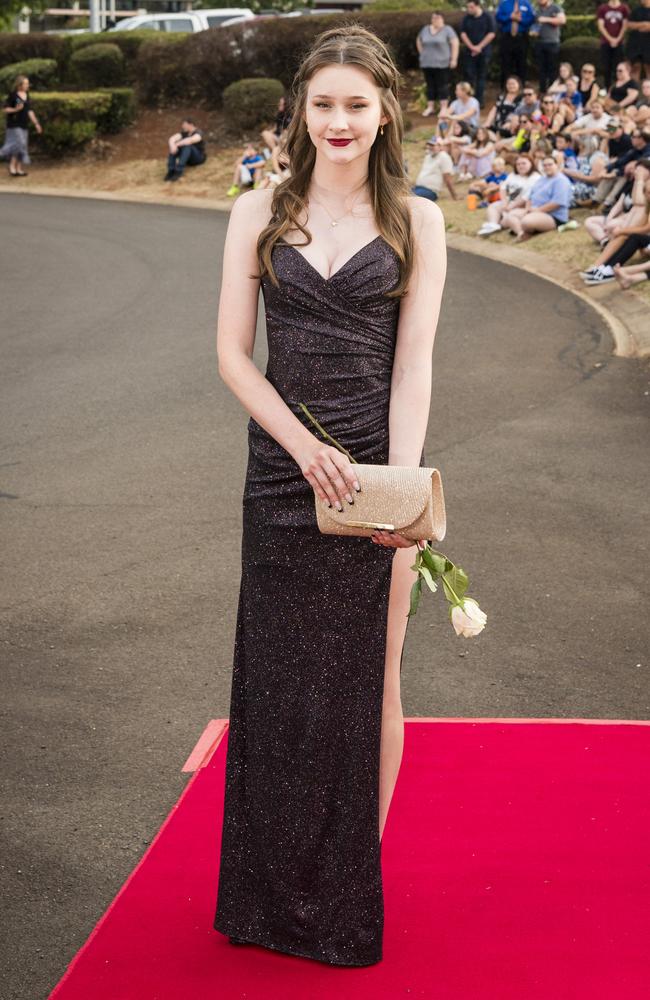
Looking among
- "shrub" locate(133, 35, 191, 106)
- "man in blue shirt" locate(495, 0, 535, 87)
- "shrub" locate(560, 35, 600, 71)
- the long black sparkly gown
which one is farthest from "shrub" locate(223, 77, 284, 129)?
the long black sparkly gown

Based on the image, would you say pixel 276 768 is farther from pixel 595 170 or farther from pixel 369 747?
pixel 595 170

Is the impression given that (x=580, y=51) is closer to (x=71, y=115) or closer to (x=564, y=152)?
(x=564, y=152)

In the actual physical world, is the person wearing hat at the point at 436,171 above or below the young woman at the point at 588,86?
below

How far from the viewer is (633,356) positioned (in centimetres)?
1174

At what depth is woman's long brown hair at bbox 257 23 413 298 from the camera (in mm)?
3174

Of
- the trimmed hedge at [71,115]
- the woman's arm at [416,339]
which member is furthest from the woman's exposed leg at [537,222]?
the woman's arm at [416,339]

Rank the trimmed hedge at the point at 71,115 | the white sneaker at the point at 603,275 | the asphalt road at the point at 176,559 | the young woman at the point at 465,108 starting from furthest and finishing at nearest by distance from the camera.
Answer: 1. the trimmed hedge at the point at 71,115
2. the young woman at the point at 465,108
3. the white sneaker at the point at 603,275
4. the asphalt road at the point at 176,559

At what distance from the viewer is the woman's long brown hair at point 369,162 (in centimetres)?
317

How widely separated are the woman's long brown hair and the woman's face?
28 millimetres

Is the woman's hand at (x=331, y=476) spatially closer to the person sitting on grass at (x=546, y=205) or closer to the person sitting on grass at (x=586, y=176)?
the person sitting on grass at (x=546, y=205)

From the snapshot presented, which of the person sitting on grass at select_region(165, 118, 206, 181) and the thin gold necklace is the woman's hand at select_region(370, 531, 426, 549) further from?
the person sitting on grass at select_region(165, 118, 206, 181)

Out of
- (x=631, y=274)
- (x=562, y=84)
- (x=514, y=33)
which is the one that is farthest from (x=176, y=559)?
(x=514, y=33)

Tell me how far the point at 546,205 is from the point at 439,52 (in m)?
9.18

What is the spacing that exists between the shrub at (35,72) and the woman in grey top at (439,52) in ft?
33.8
